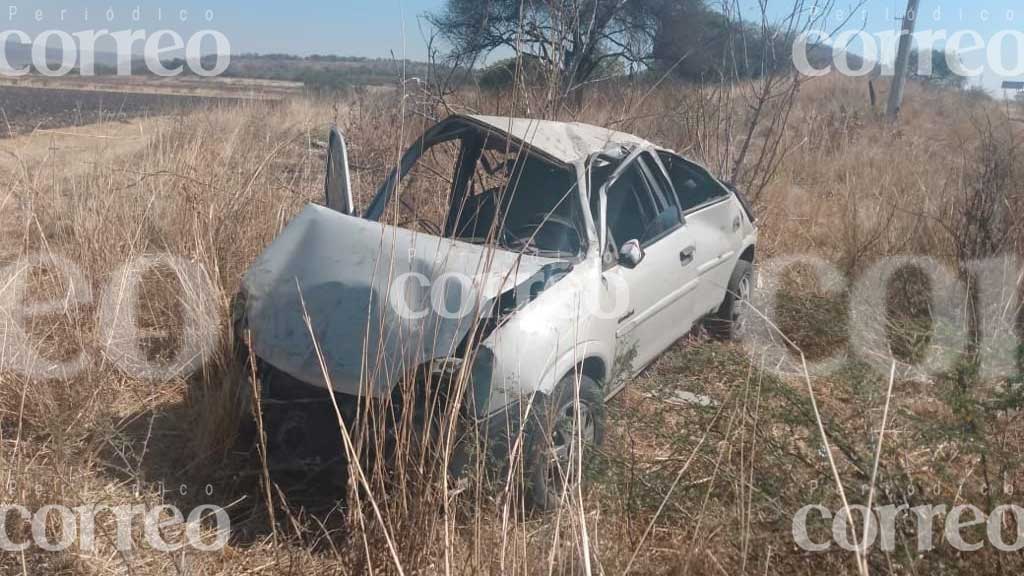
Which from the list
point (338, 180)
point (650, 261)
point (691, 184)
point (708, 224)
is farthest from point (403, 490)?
point (691, 184)

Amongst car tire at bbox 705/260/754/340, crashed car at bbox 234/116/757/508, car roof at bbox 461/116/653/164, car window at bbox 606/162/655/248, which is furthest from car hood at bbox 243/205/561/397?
car tire at bbox 705/260/754/340

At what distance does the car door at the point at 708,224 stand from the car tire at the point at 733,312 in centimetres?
11

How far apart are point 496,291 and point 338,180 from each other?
144 cm

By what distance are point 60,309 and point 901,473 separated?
420cm

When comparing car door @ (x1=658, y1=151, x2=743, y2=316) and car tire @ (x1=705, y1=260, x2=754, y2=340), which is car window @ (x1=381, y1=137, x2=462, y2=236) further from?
car tire @ (x1=705, y1=260, x2=754, y2=340)

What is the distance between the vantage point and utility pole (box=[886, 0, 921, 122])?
50.2 ft

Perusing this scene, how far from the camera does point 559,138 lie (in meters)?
4.31

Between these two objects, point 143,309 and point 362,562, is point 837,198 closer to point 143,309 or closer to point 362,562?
point 143,309

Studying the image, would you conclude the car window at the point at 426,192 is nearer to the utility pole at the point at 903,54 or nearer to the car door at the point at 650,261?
the car door at the point at 650,261

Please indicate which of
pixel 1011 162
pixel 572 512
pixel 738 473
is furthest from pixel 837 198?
pixel 572 512

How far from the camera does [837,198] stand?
975 centimetres

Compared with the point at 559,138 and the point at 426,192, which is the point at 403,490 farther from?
the point at 426,192

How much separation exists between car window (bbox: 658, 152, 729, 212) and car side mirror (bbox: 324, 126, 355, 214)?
2.12m

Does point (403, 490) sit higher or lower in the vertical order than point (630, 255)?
lower
